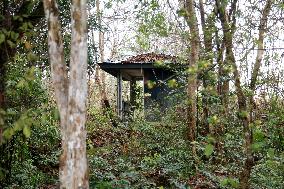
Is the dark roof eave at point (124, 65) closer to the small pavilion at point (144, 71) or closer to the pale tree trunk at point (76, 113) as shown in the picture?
the small pavilion at point (144, 71)

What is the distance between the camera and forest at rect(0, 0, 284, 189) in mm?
4199

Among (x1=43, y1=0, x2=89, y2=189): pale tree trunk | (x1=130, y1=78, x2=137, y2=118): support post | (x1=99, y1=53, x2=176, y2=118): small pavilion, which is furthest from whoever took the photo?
(x1=99, y1=53, x2=176, y2=118): small pavilion

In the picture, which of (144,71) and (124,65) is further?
(144,71)

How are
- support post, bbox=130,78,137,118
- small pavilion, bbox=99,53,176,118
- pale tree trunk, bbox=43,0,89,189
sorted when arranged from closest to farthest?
1. pale tree trunk, bbox=43,0,89,189
2. support post, bbox=130,78,137,118
3. small pavilion, bbox=99,53,176,118

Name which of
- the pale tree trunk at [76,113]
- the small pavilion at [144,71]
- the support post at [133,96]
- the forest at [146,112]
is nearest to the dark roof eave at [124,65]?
the small pavilion at [144,71]

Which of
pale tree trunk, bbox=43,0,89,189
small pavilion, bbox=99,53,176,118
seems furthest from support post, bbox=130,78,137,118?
pale tree trunk, bbox=43,0,89,189

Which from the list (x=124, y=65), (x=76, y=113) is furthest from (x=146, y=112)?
(x=76, y=113)

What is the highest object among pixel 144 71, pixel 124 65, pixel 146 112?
pixel 124 65

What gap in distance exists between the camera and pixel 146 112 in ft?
45.4

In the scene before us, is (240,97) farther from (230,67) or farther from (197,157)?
(197,157)

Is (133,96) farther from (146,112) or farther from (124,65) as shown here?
(146,112)

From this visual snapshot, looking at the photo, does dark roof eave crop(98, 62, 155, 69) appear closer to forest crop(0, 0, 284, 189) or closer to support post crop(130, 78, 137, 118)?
support post crop(130, 78, 137, 118)

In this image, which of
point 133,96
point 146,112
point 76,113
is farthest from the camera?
point 133,96

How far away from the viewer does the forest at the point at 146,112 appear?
4.20 m
